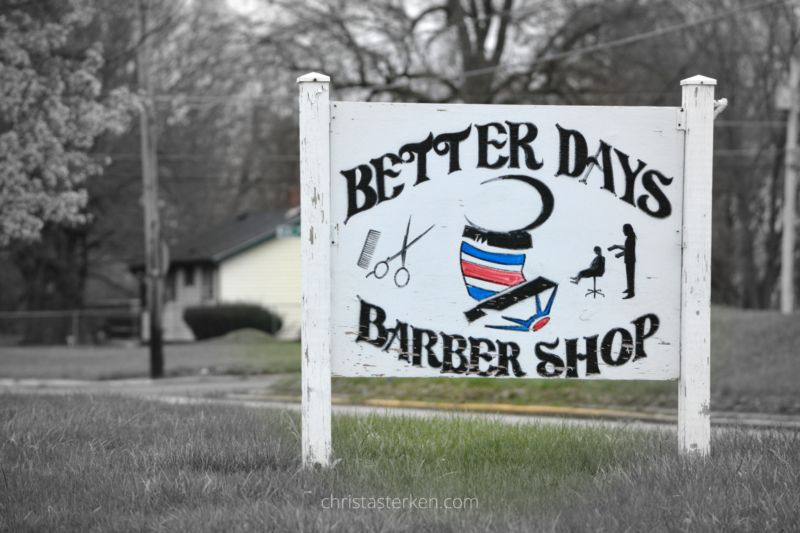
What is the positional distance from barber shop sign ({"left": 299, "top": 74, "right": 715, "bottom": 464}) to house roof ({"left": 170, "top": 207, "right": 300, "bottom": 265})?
3041 centimetres

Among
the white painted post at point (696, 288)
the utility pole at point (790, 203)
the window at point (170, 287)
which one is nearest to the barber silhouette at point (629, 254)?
the white painted post at point (696, 288)

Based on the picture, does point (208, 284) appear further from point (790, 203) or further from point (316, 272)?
point (316, 272)

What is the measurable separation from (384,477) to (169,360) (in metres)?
18.0

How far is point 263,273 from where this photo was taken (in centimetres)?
3716

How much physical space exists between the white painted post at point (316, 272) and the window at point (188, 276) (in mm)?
35937

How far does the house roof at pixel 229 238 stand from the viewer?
3650 centimetres

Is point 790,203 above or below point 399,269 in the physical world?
above

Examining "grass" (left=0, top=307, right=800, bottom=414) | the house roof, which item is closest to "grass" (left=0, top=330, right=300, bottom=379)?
"grass" (left=0, top=307, right=800, bottom=414)

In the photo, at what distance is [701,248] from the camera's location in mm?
4809

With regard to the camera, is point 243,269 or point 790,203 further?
point 243,269

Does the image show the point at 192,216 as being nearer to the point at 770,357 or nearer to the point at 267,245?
the point at 267,245

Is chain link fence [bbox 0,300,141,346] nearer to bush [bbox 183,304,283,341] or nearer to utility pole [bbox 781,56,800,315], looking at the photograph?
bush [bbox 183,304,283,341]

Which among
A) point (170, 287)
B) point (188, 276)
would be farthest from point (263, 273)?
point (170, 287)

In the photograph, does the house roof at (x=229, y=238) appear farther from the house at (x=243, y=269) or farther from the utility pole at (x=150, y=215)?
the utility pole at (x=150, y=215)
